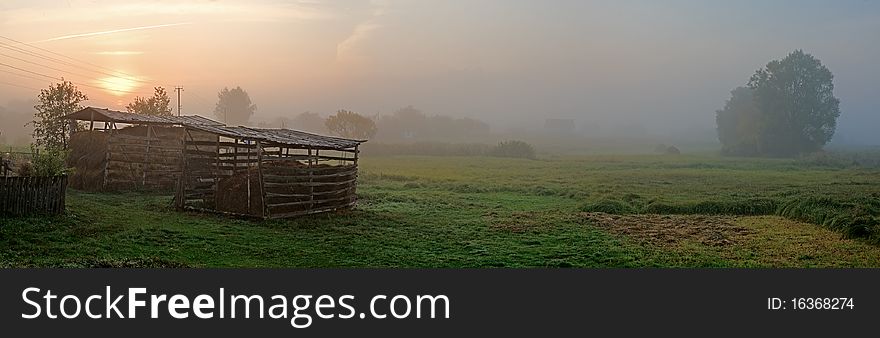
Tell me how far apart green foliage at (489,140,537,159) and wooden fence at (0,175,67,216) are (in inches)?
1383

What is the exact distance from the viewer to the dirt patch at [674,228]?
51.7ft

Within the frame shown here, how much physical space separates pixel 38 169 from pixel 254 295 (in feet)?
40.1

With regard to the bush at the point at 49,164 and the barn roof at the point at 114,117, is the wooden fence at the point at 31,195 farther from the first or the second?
the barn roof at the point at 114,117

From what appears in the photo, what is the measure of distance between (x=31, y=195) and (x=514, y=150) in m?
36.4

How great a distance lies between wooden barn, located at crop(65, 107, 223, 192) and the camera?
26.0 m

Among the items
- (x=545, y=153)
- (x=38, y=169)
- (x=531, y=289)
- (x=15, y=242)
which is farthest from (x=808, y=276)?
(x=545, y=153)

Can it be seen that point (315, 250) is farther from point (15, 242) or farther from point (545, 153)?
point (545, 153)

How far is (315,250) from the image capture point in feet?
44.6

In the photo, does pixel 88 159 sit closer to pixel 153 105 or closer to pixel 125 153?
pixel 125 153

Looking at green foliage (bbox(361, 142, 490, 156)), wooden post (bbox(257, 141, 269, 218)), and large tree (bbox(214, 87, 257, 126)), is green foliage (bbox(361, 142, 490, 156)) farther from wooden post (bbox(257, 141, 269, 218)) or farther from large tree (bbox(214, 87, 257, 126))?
wooden post (bbox(257, 141, 269, 218))

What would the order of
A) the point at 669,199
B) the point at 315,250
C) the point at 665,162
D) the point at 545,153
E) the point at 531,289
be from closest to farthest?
the point at 531,289 < the point at 315,250 < the point at 669,199 < the point at 665,162 < the point at 545,153

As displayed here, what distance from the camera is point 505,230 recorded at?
17281 millimetres

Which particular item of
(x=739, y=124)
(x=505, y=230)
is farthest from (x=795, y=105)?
(x=505, y=230)

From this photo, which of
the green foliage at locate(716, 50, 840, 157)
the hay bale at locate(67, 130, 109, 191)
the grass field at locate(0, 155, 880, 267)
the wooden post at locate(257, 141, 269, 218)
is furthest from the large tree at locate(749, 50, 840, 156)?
the hay bale at locate(67, 130, 109, 191)
